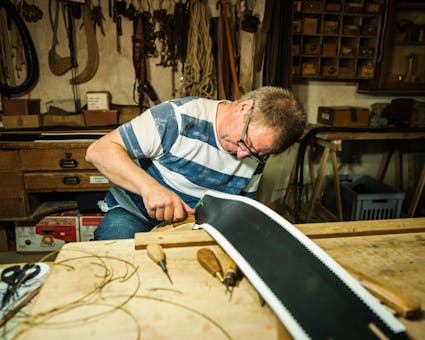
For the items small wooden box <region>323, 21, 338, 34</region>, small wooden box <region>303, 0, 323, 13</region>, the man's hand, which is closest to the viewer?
the man's hand

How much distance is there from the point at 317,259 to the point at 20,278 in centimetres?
76

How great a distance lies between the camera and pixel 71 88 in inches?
122

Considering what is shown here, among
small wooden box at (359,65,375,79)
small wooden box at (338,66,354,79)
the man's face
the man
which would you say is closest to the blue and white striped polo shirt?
the man

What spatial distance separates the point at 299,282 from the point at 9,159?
2.55m

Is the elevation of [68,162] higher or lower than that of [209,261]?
lower

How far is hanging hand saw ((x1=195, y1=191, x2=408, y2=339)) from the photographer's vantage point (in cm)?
61

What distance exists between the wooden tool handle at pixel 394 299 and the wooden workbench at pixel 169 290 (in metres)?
0.02

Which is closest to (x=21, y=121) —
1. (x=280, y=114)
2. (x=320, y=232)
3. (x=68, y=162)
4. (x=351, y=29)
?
(x=68, y=162)

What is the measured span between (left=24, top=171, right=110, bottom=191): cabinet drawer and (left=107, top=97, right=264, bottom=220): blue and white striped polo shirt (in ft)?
3.43

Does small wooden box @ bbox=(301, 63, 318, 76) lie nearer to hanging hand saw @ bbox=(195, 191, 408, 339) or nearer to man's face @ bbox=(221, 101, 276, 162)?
man's face @ bbox=(221, 101, 276, 162)

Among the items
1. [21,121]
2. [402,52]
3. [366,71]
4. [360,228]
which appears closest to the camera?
[360,228]

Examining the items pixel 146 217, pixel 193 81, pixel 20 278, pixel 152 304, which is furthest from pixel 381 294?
pixel 193 81

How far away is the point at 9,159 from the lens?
251 cm

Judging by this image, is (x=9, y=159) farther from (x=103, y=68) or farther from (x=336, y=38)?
(x=336, y=38)
